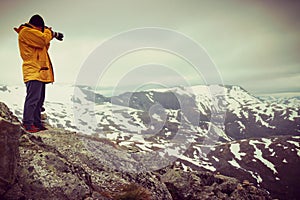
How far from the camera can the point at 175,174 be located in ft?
45.2

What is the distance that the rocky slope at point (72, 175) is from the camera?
7480 mm

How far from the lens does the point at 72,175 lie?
8656 mm

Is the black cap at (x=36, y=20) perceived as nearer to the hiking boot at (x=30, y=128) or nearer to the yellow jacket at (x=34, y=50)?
the yellow jacket at (x=34, y=50)

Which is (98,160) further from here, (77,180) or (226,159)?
(226,159)

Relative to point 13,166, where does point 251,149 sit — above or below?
below

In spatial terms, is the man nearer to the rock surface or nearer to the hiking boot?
the hiking boot

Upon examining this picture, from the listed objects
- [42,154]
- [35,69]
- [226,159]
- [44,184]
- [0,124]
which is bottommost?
[226,159]

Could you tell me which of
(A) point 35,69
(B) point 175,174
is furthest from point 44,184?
(B) point 175,174

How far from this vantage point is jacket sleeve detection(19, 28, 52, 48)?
8.94m

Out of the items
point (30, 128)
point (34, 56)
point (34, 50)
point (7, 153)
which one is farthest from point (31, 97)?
point (7, 153)

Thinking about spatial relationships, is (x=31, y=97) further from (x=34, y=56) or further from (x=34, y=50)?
(x=34, y=50)

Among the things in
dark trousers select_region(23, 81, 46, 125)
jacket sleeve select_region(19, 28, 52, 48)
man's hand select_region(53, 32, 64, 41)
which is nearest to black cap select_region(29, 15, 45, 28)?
jacket sleeve select_region(19, 28, 52, 48)

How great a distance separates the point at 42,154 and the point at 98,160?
8.72ft

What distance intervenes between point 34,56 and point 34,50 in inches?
9.1
